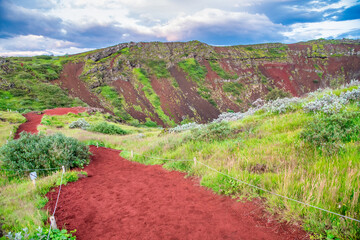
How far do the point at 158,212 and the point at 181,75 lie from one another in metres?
66.4

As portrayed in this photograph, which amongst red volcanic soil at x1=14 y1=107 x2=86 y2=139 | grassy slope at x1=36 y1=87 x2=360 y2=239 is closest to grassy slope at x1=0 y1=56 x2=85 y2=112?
red volcanic soil at x1=14 y1=107 x2=86 y2=139

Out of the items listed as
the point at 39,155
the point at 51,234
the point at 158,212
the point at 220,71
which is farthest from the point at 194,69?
the point at 51,234

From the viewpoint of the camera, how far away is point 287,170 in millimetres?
4688

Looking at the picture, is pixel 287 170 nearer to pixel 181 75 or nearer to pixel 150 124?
pixel 150 124

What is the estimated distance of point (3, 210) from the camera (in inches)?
186

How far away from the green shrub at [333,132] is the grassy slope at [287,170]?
0.77 ft

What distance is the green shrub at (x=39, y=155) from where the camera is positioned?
26.9 feet

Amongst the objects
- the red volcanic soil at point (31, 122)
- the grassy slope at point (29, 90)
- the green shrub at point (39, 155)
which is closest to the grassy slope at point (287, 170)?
the green shrub at point (39, 155)

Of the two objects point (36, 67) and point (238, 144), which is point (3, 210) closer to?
point (238, 144)

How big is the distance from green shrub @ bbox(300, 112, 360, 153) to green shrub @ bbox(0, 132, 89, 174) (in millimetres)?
8615

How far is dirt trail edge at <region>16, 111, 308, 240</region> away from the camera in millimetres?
3562

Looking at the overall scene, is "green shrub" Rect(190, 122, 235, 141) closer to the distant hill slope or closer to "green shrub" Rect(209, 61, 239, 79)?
the distant hill slope

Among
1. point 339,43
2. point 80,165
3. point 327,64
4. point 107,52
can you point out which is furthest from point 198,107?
point 339,43

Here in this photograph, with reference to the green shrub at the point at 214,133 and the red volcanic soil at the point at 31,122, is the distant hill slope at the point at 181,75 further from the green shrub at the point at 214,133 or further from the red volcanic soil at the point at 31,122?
the green shrub at the point at 214,133
